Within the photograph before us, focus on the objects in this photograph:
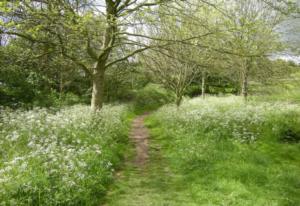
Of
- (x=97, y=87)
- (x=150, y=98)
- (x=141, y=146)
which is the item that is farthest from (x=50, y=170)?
(x=150, y=98)

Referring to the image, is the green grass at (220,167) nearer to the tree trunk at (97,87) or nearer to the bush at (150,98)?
the tree trunk at (97,87)

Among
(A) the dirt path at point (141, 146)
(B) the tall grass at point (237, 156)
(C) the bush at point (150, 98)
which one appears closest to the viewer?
(B) the tall grass at point (237, 156)

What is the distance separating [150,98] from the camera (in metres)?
33.6

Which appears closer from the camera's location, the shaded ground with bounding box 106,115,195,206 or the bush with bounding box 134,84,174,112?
the shaded ground with bounding box 106,115,195,206

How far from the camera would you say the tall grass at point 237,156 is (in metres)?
5.98

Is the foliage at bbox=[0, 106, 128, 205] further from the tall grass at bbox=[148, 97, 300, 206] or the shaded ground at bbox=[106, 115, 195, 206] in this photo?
the tall grass at bbox=[148, 97, 300, 206]

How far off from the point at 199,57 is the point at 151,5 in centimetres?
595

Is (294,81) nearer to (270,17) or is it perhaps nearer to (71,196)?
(270,17)

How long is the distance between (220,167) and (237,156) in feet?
3.51

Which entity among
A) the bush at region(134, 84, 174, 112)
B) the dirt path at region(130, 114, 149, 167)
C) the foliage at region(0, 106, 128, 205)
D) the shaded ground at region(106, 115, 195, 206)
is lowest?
the shaded ground at region(106, 115, 195, 206)

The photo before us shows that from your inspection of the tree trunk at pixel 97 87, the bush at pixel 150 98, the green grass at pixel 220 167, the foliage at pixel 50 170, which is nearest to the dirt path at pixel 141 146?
the green grass at pixel 220 167

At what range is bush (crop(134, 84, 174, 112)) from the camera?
30891 millimetres

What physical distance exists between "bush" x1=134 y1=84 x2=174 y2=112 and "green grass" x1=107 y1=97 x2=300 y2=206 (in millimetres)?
18454

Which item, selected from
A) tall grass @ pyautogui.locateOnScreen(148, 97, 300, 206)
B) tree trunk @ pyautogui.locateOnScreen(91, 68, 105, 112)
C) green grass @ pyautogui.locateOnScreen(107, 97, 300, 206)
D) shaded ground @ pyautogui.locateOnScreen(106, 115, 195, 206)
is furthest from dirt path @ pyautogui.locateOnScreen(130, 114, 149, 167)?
tree trunk @ pyautogui.locateOnScreen(91, 68, 105, 112)
